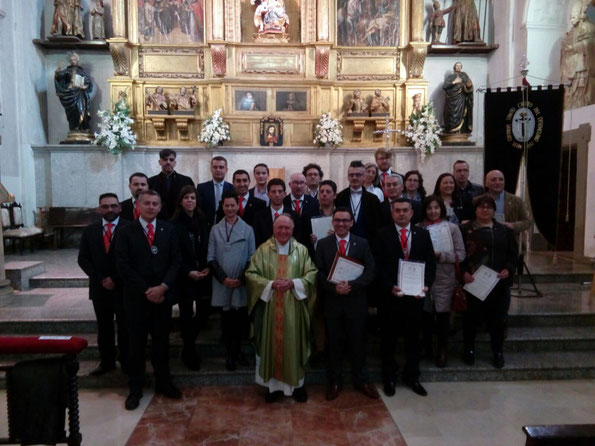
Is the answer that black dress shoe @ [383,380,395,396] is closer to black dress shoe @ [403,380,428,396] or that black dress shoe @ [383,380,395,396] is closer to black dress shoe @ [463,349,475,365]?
black dress shoe @ [403,380,428,396]

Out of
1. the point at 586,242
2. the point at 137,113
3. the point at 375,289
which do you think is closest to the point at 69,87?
the point at 137,113

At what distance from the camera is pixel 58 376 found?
199cm

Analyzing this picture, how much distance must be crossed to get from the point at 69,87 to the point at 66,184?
2037mm

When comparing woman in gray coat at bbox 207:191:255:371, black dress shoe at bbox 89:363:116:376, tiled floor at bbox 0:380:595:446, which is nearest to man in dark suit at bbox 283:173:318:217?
woman in gray coat at bbox 207:191:255:371

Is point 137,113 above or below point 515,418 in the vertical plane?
above

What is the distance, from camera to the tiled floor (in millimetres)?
3156

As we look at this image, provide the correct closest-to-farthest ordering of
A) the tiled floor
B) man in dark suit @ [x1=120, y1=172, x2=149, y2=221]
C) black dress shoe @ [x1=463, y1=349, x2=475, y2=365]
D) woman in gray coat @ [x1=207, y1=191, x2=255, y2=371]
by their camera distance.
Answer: the tiled floor, woman in gray coat @ [x1=207, y1=191, x2=255, y2=371], man in dark suit @ [x1=120, y1=172, x2=149, y2=221], black dress shoe @ [x1=463, y1=349, x2=475, y2=365]

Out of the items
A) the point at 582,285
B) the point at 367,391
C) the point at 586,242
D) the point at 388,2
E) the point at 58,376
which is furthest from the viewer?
the point at 388,2

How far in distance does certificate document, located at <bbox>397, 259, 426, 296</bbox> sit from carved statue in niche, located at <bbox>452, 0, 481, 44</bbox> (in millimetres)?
8185

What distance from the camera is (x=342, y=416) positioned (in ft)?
11.3

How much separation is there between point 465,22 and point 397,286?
8.51 meters

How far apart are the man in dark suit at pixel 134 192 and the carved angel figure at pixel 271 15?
6476 millimetres

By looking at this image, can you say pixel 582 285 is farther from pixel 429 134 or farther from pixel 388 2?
pixel 388 2

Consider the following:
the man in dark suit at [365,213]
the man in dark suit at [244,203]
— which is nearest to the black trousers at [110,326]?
the man in dark suit at [244,203]
